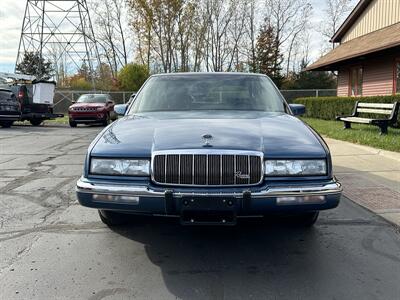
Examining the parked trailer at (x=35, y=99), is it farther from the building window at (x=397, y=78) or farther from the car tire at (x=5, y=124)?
the building window at (x=397, y=78)

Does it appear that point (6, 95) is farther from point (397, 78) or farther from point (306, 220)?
point (306, 220)

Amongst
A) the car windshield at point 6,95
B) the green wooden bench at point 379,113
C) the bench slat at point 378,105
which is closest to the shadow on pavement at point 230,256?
the green wooden bench at point 379,113

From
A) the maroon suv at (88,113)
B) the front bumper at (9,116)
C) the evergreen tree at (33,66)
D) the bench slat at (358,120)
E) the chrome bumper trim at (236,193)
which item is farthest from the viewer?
the evergreen tree at (33,66)

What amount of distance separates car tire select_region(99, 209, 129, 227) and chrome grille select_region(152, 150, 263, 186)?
128 centimetres

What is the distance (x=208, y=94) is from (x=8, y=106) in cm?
1539

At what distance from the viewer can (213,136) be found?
143 inches

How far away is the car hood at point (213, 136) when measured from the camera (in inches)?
138

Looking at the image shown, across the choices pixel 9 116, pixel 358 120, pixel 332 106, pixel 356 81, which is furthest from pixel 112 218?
pixel 356 81

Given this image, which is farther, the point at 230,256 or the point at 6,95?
the point at 6,95

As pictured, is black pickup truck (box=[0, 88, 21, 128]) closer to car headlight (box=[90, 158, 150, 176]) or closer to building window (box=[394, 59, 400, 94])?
building window (box=[394, 59, 400, 94])

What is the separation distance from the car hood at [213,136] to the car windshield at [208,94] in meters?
0.54

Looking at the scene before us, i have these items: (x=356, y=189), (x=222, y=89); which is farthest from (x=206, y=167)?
(x=356, y=189)

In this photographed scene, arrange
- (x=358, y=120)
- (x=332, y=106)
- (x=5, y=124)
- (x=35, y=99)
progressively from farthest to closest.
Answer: (x=35, y=99) < (x=5, y=124) < (x=332, y=106) < (x=358, y=120)

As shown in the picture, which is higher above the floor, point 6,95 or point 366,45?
point 366,45
